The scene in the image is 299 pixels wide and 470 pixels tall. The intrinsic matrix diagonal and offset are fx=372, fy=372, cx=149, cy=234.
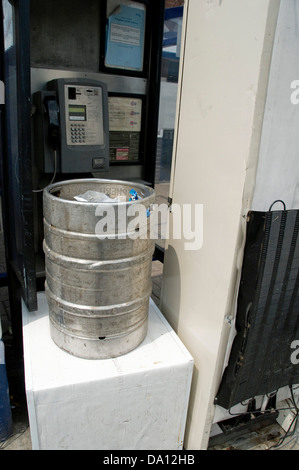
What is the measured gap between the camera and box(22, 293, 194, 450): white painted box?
1517 millimetres

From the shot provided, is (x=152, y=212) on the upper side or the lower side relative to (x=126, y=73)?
lower

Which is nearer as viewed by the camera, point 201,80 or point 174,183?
point 201,80

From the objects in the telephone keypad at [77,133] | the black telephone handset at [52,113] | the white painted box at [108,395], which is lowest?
the white painted box at [108,395]

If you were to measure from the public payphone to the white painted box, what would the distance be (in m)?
0.96

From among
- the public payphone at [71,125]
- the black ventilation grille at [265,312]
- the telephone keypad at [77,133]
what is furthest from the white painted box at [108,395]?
the telephone keypad at [77,133]

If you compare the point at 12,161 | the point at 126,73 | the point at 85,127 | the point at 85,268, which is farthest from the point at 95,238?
the point at 126,73

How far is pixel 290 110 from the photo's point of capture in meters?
1.37

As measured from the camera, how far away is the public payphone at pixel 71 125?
2098 mm

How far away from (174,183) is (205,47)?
63 cm

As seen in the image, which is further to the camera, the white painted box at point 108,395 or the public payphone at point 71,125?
the public payphone at point 71,125

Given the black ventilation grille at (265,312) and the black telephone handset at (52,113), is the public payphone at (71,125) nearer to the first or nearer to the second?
the black telephone handset at (52,113)

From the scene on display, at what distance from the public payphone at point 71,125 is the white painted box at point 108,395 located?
0.96m

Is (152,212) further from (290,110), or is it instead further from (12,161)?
(12,161)

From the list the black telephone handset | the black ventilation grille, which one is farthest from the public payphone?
the black ventilation grille
